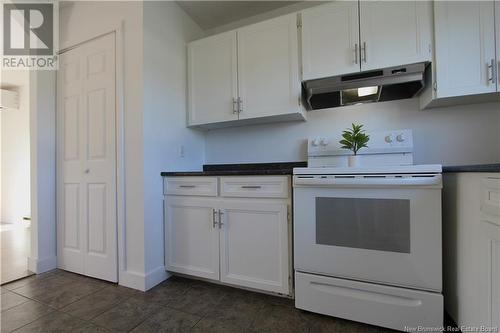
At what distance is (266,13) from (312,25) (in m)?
0.71

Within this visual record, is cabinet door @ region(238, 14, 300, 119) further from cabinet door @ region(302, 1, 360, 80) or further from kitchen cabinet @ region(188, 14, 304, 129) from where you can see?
cabinet door @ region(302, 1, 360, 80)

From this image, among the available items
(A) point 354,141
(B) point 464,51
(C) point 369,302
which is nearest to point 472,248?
(C) point 369,302

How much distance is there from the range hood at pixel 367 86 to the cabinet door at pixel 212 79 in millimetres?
676

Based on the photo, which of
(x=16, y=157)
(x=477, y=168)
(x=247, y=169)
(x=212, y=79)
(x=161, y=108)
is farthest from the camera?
(x=16, y=157)

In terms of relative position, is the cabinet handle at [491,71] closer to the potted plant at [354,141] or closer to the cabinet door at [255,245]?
the potted plant at [354,141]

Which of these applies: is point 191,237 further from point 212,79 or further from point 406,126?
point 406,126

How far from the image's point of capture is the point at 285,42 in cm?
186

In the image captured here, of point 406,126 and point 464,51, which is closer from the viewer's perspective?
point 464,51

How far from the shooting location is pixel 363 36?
1665 millimetres

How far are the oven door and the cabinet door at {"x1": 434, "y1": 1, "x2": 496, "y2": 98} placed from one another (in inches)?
31.1

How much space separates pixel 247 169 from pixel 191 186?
2.23ft

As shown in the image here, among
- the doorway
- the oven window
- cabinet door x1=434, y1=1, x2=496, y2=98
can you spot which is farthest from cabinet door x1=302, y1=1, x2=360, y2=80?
the doorway

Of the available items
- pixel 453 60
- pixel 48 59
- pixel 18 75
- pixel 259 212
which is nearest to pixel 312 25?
pixel 453 60

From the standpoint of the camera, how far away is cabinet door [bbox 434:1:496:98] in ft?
4.74
